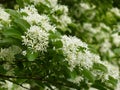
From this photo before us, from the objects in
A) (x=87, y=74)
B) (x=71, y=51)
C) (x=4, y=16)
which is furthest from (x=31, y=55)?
(x=4, y=16)

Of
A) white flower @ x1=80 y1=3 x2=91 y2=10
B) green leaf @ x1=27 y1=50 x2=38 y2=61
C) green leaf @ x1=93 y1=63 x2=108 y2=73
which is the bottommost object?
green leaf @ x1=27 y1=50 x2=38 y2=61

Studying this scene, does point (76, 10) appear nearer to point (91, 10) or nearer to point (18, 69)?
point (91, 10)

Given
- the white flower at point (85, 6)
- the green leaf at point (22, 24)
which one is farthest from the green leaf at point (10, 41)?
the white flower at point (85, 6)

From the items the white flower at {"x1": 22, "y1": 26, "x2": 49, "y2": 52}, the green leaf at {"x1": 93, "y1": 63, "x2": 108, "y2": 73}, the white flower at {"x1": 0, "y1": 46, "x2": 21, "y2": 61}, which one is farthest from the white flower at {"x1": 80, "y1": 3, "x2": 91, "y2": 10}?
the white flower at {"x1": 22, "y1": 26, "x2": 49, "y2": 52}

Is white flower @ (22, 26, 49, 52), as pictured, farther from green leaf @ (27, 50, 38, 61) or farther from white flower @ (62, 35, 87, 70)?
white flower @ (62, 35, 87, 70)

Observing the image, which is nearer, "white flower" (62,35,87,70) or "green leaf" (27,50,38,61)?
Answer: "green leaf" (27,50,38,61)

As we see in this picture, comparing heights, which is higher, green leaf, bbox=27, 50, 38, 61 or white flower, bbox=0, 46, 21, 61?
white flower, bbox=0, 46, 21, 61

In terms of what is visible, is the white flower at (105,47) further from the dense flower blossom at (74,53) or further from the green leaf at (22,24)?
the green leaf at (22,24)

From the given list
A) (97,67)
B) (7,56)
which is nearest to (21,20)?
(7,56)
